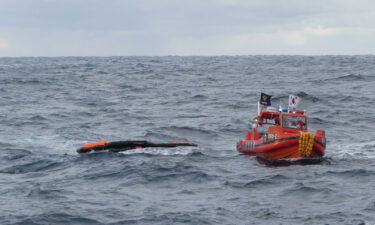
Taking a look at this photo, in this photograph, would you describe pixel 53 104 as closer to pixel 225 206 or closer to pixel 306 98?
pixel 306 98

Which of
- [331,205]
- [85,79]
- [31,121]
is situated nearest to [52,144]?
[31,121]

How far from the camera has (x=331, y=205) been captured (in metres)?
18.3

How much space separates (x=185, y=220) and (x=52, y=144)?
1676cm

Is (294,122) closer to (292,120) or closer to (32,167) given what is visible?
(292,120)

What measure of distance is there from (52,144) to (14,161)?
5.30 meters

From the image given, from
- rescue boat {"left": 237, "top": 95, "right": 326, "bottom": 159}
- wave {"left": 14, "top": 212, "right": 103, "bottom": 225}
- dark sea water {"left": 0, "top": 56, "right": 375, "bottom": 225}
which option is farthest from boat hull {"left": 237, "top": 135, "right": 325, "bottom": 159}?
wave {"left": 14, "top": 212, "right": 103, "bottom": 225}

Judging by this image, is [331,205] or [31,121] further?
[31,121]

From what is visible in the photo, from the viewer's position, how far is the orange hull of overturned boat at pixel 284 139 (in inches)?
1017

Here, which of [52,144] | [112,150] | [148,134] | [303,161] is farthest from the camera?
[148,134]

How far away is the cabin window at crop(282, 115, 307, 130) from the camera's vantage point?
1131 inches

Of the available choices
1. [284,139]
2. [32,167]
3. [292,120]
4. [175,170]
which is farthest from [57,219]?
[292,120]

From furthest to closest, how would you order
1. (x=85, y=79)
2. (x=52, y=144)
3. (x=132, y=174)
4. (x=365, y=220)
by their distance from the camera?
(x=85, y=79)
(x=52, y=144)
(x=132, y=174)
(x=365, y=220)

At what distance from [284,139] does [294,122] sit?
3.21m

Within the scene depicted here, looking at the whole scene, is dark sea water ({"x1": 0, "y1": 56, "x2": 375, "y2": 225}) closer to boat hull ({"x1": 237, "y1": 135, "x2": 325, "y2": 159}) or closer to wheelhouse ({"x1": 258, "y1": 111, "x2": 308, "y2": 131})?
boat hull ({"x1": 237, "y1": 135, "x2": 325, "y2": 159})
